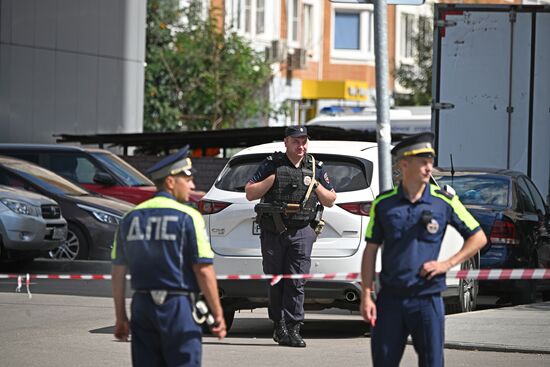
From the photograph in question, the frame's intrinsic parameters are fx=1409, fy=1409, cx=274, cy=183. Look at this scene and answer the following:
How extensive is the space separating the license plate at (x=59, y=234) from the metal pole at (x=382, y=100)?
26.9ft

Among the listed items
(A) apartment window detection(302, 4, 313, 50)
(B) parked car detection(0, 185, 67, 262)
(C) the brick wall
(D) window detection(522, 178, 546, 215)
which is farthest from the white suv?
(A) apartment window detection(302, 4, 313, 50)

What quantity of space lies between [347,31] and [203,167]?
32.2m

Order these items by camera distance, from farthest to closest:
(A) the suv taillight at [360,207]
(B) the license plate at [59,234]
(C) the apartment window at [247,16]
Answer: (C) the apartment window at [247,16] → (B) the license plate at [59,234] → (A) the suv taillight at [360,207]

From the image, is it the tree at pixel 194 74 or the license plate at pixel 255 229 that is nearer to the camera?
the license plate at pixel 255 229

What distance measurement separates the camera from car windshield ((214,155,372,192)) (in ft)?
38.4

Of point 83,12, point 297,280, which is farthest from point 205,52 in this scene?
point 297,280

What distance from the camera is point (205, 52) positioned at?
3809 cm

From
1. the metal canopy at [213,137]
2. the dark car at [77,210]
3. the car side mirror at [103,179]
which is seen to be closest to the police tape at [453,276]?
the dark car at [77,210]

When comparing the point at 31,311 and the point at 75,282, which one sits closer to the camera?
the point at 31,311

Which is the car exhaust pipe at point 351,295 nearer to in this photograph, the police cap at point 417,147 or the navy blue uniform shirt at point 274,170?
the navy blue uniform shirt at point 274,170

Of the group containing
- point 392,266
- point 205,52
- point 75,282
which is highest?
point 205,52

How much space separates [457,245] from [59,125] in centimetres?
1808

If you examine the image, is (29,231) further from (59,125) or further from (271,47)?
(271,47)

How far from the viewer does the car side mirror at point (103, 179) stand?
68.8 feet
